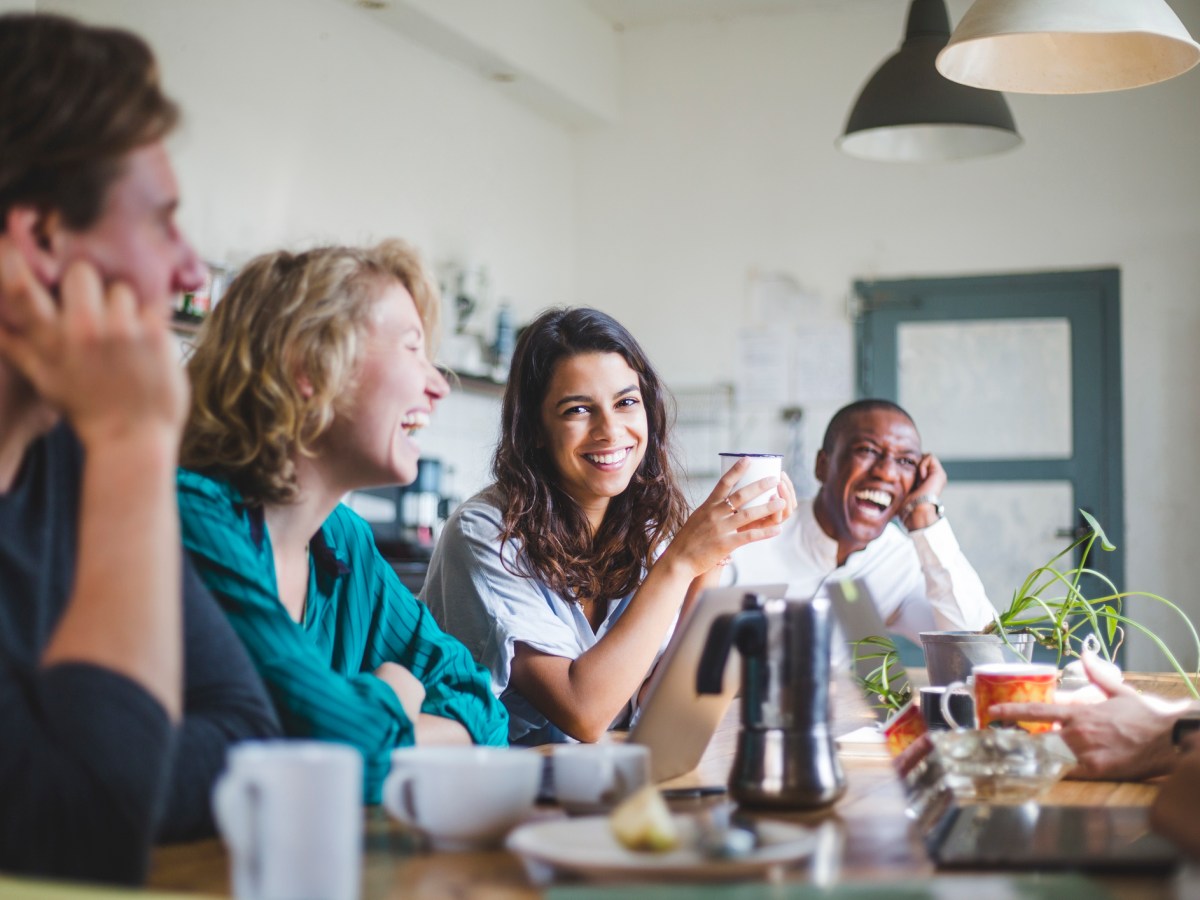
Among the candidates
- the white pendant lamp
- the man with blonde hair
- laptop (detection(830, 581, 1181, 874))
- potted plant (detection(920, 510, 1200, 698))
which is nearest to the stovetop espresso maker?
laptop (detection(830, 581, 1181, 874))

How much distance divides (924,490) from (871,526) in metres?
0.18

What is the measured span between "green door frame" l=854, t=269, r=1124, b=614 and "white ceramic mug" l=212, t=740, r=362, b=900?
4.88m

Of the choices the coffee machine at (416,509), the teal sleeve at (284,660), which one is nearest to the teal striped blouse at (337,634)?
the teal sleeve at (284,660)

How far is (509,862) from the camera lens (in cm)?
99

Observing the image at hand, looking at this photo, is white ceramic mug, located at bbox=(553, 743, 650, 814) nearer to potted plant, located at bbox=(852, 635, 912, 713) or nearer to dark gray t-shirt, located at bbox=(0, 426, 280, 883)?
dark gray t-shirt, located at bbox=(0, 426, 280, 883)

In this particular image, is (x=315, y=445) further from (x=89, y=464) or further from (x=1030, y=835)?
(x=1030, y=835)

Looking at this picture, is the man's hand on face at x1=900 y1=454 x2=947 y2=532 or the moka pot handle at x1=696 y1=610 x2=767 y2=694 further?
the man's hand on face at x1=900 y1=454 x2=947 y2=532

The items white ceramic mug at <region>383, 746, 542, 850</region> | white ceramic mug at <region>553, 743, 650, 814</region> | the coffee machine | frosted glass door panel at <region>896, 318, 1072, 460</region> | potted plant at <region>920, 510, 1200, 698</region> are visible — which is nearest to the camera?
white ceramic mug at <region>383, 746, 542, 850</region>

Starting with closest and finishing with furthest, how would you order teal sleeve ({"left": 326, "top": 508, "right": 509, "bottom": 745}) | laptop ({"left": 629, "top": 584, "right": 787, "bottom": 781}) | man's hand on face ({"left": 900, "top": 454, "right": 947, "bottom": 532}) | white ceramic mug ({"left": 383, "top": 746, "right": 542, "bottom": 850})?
white ceramic mug ({"left": 383, "top": 746, "right": 542, "bottom": 850}) → laptop ({"left": 629, "top": 584, "right": 787, "bottom": 781}) → teal sleeve ({"left": 326, "top": 508, "right": 509, "bottom": 745}) → man's hand on face ({"left": 900, "top": 454, "right": 947, "bottom": 532})

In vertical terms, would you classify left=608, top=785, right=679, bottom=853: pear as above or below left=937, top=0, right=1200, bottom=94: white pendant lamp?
below

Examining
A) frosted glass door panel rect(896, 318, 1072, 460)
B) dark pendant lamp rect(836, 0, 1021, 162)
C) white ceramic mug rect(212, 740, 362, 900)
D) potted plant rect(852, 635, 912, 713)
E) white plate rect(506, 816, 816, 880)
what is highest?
dark pendant lamp rect(836, 0, 1021, 162)

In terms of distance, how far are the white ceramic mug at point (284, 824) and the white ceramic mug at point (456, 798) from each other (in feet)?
0.70

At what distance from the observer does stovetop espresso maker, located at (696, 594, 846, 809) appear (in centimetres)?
118

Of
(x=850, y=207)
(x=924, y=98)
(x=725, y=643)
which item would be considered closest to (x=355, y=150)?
(x=924, y=98)
